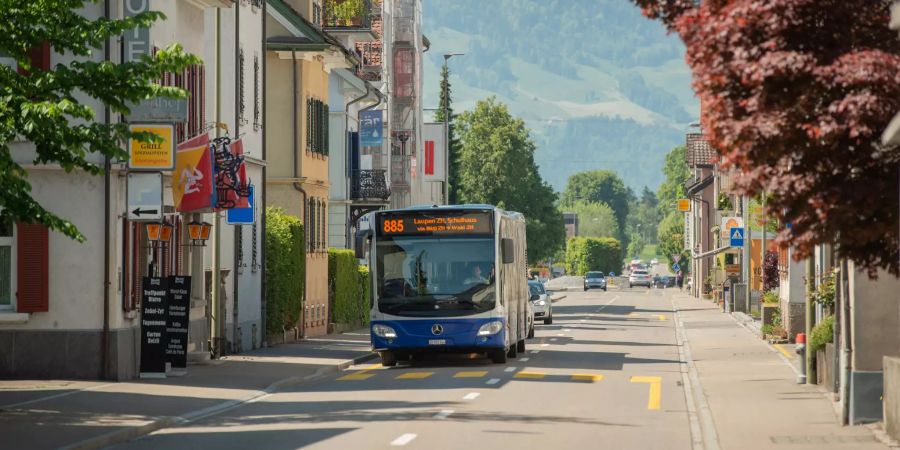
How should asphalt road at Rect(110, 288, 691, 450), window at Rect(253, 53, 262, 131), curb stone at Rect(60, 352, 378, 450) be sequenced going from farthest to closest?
window at Rect(253, 53, 262, 131)
asphalt road at Rect(110, 288, 691, 450)
curb stone at Rect(60, 352, 378, 450)

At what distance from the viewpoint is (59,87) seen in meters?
18.3

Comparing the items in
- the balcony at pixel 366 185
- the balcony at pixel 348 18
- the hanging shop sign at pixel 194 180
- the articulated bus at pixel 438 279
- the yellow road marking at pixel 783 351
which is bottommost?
the yellow road marking at pixel 783 351

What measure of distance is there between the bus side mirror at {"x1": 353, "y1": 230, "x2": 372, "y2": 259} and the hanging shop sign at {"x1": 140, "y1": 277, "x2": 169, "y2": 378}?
383 centimetres

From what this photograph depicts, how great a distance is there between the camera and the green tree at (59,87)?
1802cm

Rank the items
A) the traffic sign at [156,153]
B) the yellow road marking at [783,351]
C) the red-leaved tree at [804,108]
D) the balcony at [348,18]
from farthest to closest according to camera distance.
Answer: the balcony at [348,18] → the yellow road marking at [783,351] → the traffic sign at [156,153] → the red-leaved tree at [804,108]

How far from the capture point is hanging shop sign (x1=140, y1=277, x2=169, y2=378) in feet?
89.7

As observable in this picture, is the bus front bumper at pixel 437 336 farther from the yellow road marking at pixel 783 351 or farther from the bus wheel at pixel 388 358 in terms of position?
the yellow road marking at pixel 783 351

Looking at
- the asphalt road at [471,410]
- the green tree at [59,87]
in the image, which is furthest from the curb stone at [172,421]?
the green tree at [59,87]

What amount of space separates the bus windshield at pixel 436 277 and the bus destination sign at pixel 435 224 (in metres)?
0.16

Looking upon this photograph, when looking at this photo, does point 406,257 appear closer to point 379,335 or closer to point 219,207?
point 379,335

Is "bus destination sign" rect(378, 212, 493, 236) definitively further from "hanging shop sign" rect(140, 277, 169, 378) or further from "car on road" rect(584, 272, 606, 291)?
"car on road" rect(584, 272, 606, 291)

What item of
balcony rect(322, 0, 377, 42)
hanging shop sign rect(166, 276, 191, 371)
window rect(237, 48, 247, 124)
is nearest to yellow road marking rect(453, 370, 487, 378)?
hanging shop sign rect(166, 276, 191, 371)

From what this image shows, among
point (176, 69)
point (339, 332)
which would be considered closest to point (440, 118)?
point (339, 332)

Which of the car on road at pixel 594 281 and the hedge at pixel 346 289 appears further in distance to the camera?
the car on road at pixel 594 281
